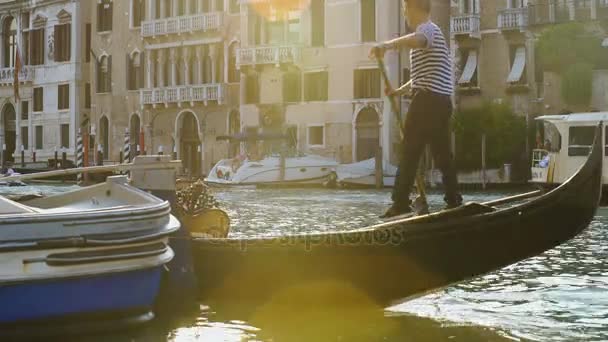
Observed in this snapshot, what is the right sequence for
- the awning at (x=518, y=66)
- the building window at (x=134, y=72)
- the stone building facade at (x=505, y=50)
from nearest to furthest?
the stone building facade at (x=505, y=50)
the awning at (x=518, y=66)
the building window at (x=134, y=72)

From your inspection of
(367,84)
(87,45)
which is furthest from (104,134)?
(367,84)

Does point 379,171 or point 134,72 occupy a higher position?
point 134,72

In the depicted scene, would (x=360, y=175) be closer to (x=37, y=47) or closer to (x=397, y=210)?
(x=37, y=47)

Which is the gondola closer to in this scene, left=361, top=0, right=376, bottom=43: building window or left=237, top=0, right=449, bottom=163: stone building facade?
left=237, top=0, right=449, bottom=163: stone building facade

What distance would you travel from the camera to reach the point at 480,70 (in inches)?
991

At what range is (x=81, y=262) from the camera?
4383mm

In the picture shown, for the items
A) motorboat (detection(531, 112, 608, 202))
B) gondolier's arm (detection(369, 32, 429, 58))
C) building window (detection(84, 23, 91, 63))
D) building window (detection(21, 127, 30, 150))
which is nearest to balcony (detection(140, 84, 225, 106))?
building window (detection(84, 23, 91, 63))

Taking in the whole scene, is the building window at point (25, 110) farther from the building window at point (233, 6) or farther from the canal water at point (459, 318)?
the canal water at point (459, 318)

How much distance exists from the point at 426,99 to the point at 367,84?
2185cm

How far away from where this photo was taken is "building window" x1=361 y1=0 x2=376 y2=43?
26.8 metres

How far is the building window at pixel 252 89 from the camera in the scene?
94.0 ft

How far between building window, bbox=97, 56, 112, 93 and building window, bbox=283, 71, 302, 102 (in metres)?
7.86

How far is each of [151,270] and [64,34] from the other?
32.1 m

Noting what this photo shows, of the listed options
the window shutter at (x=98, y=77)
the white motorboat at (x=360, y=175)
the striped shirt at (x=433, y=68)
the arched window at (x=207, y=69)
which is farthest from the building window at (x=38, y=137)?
the striped shirt at (x=433, y=68)
